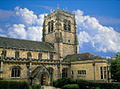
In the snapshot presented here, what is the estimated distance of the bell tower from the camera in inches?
1878

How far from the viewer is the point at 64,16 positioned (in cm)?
5272

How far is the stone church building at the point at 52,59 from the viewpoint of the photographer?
31469 millimetres

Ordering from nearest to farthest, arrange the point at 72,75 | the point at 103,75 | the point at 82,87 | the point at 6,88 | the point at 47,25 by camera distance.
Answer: the point at 6,88 → the point at 82,87 → the point at 103,75 → the point at 72,75 → the point at 47,25

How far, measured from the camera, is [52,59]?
1654 inches

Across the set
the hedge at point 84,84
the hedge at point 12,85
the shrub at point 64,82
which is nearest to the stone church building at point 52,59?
the shrub at point 64,82

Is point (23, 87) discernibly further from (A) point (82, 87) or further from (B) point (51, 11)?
(B) point (51, 11)

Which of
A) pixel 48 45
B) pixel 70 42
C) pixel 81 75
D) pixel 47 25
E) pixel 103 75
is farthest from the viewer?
pixel 47 25

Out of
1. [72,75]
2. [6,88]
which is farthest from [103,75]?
[6,88]

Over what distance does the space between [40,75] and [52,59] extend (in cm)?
923

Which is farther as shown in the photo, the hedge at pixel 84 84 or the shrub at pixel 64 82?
the shrub at pixel 64 82

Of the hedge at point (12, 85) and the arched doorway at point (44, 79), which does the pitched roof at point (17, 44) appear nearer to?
the arched doorway at point (44, 79)

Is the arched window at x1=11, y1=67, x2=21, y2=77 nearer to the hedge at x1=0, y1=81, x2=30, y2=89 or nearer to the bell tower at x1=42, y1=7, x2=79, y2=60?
the hedge at x1=0, y1=81, x2=30, y2=89

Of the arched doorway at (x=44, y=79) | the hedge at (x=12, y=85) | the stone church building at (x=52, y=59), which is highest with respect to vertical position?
the stone church building at (x=52, y=59)

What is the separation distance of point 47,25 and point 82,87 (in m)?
32.4
